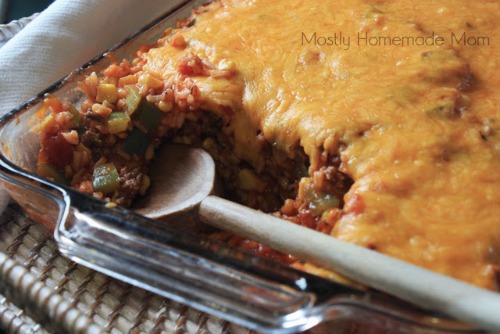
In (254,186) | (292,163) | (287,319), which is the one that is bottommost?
(254,186)

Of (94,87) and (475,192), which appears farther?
(94,87)

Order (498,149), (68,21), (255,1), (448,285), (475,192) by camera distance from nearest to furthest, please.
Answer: (448,285) → (475,192) → (498,149) → (255,1) → (68,21)

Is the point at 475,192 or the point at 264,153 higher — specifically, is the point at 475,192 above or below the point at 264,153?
above

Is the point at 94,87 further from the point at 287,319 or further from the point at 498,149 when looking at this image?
the point at 498,149

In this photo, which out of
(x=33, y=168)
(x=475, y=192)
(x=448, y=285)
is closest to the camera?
(x=448, y=285)

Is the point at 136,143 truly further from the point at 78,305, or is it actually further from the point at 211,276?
the point at 211,276

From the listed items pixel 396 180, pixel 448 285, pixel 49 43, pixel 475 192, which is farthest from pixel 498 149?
pixel 49 43

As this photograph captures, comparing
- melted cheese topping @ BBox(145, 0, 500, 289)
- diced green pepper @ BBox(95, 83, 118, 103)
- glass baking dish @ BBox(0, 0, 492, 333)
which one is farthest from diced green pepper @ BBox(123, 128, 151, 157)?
glass baking dish @ BBox(0, 0, 492, 333)
